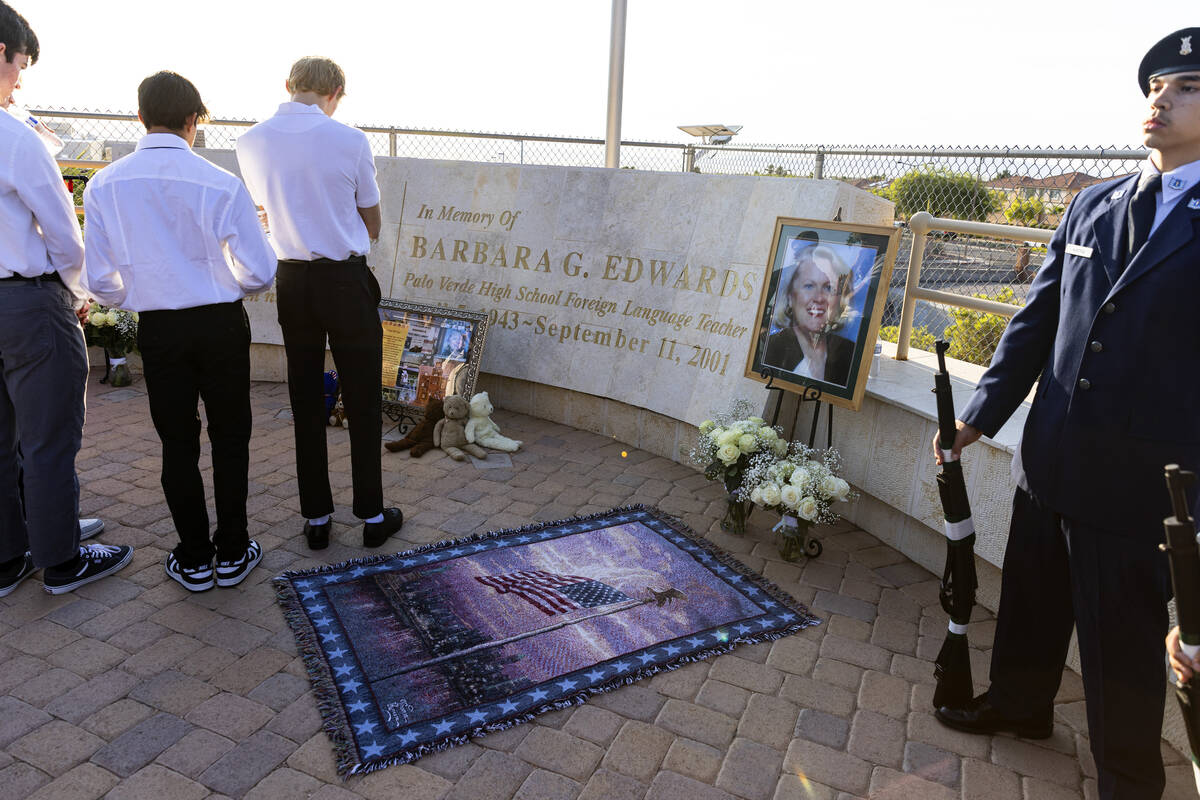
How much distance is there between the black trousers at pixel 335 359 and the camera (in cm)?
377

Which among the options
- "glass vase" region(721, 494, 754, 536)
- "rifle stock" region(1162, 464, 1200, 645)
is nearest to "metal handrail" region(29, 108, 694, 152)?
"glass vase" region(721, 494, 754, 536)

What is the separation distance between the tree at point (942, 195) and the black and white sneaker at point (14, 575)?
21.5 feet

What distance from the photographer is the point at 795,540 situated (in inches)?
164

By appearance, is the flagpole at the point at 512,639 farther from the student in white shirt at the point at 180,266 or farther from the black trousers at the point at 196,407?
the student in white shirt at the point at 180,266

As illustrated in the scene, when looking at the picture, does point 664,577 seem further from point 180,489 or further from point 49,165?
point 49,165

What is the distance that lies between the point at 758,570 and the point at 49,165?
3514 millimetres

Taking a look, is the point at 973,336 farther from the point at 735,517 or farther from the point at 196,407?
the point at 196,407

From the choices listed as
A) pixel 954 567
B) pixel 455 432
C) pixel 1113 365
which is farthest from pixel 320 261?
pixel 1113 365

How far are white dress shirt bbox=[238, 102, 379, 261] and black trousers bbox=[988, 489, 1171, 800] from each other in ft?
9.69

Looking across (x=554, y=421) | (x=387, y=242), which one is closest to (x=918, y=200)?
(x=554, y=421)

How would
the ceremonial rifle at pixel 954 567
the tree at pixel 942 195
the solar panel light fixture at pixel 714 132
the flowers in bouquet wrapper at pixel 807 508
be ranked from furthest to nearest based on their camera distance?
1. the solar panel light fixture at pixel 714 132
2. the tree at pixel 942 195
3. the flowers in bouquet wrapper at pixel 807 508
4. the ceremonial rifle at pixel 954 567

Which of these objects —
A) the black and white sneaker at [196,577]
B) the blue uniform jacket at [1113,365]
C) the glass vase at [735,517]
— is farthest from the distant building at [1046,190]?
the black and white sneaker at [196,577]

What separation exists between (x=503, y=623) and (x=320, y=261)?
1.81 meters

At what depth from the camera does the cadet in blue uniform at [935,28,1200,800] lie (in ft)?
7.13
